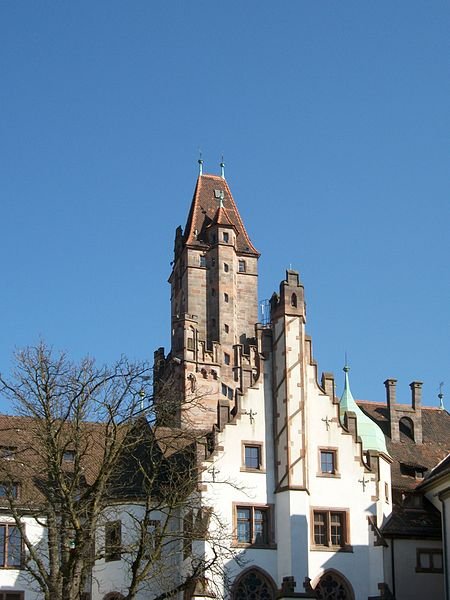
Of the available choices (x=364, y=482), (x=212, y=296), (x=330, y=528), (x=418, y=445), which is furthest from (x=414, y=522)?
(x=212, y=296)

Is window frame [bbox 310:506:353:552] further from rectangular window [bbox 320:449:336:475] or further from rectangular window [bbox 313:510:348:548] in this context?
rectangular window [bbox 320:449:336:475]

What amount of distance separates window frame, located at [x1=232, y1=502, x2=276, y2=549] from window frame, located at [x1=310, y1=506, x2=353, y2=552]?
5.72 feet

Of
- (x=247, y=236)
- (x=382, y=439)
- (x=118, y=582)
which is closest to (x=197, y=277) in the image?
(x=247, y=236)

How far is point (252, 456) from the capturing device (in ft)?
173

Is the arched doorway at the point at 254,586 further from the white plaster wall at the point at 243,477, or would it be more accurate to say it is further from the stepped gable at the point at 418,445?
the stepped gable at the point at 418,445

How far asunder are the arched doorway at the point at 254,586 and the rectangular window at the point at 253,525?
1276mm

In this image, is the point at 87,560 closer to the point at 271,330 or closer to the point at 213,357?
the point at 271,330

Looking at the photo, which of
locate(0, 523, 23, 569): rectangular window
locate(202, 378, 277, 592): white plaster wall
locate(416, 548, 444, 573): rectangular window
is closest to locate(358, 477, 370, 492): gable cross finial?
locate(416, 548, 444, 573): rectangular window

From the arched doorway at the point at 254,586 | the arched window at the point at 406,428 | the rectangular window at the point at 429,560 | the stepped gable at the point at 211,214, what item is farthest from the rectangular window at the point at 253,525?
the stepped gable at the point at 211,214

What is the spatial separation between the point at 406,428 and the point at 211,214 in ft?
134

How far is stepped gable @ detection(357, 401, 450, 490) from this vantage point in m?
57.2

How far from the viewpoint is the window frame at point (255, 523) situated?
51219 millimetres

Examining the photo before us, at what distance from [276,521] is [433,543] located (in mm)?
6778

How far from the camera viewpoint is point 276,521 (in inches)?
2036
